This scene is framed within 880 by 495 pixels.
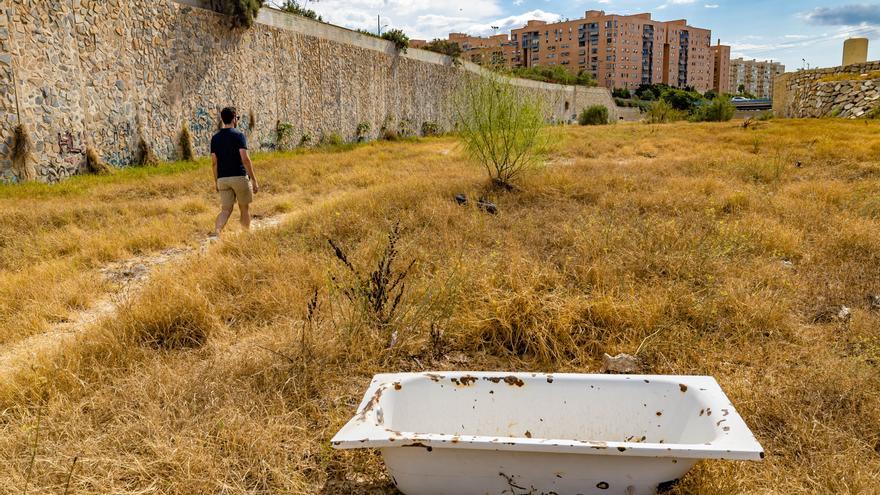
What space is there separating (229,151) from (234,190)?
47 cm

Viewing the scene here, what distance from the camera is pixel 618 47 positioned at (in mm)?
79562

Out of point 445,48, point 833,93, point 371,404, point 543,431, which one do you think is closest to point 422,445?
point 371,404

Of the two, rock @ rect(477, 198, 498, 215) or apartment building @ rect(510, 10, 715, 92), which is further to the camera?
apartment building @ rect(510, 10, 715, 92)

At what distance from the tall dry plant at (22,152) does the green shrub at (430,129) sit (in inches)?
742

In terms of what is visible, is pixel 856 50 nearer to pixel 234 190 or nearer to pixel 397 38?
pixel 397 38

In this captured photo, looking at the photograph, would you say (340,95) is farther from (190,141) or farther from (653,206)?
(653,206)

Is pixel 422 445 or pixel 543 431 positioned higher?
pixel 422 445

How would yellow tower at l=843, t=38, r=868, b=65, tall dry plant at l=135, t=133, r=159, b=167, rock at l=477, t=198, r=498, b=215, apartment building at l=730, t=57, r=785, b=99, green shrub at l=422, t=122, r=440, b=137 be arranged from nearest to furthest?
rock at l=477, t=198, r=498, b=215
tall dry plant at l=135, t=133, r=159, b=167
yellow tower at l=843, t=38, r=868, b=65
green shrub at l=422, t=122, r=440, b=137
apartment building at l=730, t=57, r=785, b=99

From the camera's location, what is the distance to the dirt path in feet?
10.7

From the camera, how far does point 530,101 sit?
9.07 meters

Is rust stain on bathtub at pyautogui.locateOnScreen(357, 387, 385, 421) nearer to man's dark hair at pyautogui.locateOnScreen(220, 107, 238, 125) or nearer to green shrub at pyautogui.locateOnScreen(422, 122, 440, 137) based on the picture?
man's dark hair at pyautogui.locateOnScreen(220, 107, 238, 125)

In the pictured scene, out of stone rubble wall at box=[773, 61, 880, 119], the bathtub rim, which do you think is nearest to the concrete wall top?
the bathtub rim

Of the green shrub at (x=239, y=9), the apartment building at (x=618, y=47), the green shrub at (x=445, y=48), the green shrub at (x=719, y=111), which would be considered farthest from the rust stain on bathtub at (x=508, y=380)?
the apartment building at (x=618, y=47)

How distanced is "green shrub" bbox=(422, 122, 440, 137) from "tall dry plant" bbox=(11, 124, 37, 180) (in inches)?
742
